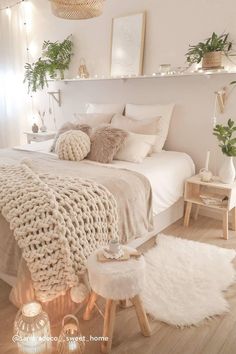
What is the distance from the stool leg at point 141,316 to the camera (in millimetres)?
1522

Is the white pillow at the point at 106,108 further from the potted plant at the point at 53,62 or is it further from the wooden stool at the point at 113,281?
the wooden stool at the point at 113,281

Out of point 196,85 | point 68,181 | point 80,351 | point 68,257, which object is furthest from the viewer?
point 196,85

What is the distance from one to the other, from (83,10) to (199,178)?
69.4 inches

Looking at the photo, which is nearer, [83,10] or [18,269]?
[18,269]

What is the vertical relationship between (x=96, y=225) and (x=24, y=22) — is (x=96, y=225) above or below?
below

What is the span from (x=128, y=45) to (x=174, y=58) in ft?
1.98

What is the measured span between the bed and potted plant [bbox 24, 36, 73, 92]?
1297mm

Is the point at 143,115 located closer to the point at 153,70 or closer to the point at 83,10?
the point at 153,70

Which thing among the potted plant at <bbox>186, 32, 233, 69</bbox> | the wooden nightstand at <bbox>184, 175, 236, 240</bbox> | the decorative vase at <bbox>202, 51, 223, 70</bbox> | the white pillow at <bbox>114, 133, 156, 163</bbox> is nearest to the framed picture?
the potted plant at <bbox>186, 32, 233, 69</bbox>

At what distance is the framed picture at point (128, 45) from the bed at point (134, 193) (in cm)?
112

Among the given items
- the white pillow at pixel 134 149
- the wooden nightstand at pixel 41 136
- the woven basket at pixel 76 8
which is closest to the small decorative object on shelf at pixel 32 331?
the white pillow at pixel 134 149

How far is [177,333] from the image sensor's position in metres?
1.61

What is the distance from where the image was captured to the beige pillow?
9.57 feet

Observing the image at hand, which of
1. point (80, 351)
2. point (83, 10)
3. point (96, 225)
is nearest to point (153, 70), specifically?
point (83, 10)
